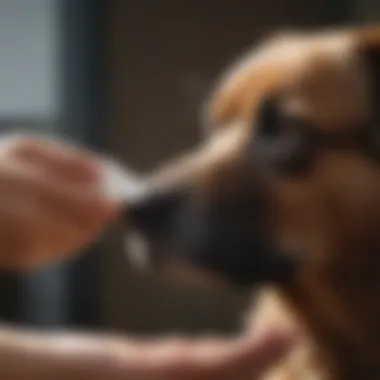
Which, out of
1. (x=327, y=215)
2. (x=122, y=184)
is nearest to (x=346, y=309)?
(x=327, y=215)

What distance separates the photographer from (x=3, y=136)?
592 millimetres

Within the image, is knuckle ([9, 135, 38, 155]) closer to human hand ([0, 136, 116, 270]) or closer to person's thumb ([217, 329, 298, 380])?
human hand ([0, 136, 116, 270])

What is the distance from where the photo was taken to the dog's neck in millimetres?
579

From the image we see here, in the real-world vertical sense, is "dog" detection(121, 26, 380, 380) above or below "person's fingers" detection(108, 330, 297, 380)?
above

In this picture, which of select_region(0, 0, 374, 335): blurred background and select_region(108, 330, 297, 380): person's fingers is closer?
select_region(108, 330, 297, 380): person's fingers

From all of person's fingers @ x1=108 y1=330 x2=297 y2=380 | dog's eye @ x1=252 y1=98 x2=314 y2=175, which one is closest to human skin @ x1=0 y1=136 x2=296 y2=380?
person's fingers @ x1=108 y1=330 x2=297 y2=380

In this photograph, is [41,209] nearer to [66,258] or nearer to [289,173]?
[66,258]

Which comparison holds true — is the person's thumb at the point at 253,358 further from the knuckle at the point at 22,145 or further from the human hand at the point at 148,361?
the knuckle at the point at 22,145

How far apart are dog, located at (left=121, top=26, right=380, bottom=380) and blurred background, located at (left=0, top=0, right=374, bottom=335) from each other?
0.07ft

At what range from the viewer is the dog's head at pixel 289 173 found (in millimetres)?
561

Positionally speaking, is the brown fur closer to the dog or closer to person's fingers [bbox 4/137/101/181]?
the dog

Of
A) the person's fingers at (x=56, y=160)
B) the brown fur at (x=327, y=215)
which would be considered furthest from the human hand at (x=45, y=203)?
the brown fur at (x=327, y=215)

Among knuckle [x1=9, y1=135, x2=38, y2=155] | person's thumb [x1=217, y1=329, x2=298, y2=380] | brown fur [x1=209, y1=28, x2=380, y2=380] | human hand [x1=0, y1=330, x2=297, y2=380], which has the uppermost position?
knuckle [x1=9, y1=135, x2=38, y2=155]

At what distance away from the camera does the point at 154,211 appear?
54cm
